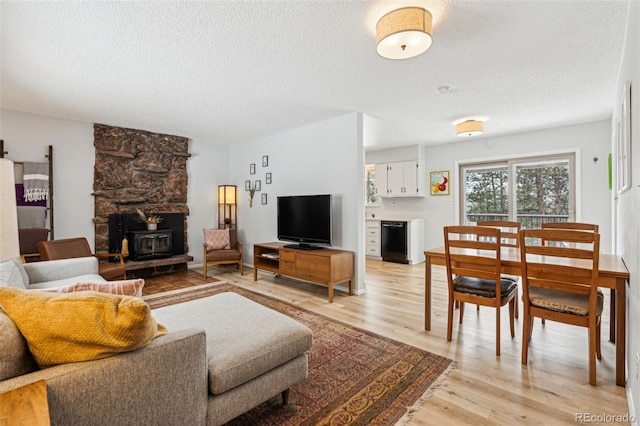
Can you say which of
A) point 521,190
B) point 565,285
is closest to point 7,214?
point 565,285

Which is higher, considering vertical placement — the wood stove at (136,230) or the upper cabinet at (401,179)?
the upper cabinet at (401,179)

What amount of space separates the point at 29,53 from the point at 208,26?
162 cm

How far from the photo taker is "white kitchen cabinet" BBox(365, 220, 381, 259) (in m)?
6.62

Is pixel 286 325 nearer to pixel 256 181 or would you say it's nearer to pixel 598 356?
pixel 598 356

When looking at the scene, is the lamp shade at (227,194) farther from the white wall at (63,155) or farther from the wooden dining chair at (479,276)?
the wooden dining chair at (479,276)

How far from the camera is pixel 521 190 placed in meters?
5.36

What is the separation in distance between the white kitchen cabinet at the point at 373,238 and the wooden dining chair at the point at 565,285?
429 cm

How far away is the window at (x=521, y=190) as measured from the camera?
494 centimetres

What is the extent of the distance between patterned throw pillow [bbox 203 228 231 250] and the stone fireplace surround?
64cm

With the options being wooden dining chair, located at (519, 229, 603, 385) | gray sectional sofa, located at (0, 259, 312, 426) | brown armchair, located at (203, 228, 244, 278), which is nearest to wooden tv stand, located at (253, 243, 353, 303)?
brown armchair, located at (203, 228, 244, 278)

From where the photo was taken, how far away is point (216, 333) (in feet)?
5.65

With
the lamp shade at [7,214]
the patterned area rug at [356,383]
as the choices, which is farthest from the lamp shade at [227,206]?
the lamp shade at [7,214]

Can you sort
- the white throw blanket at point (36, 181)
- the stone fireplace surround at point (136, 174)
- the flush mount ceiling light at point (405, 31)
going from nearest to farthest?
the flush mount ceiling light at point (405, 31) < the white throw blanket at point (36, 181) < the stone fireplace surround at point (136, 174)

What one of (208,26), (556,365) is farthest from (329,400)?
(208,26)
